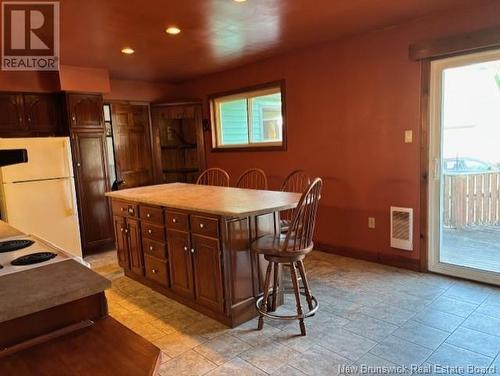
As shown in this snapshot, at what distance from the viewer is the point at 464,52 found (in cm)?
308

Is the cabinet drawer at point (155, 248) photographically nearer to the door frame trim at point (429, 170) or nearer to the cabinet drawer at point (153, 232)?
the cabinet drawer at point (153, 232)

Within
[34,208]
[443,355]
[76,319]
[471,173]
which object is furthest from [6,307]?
[471,173]

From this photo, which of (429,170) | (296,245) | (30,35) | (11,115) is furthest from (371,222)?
(11,115)

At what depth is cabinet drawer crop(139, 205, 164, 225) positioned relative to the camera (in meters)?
3.06

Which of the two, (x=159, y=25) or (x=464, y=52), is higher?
(x=159, y=25)

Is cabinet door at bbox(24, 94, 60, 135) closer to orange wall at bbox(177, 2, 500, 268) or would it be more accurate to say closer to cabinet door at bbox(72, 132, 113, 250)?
cabinet door at bbox(72, 132, 113, 250)

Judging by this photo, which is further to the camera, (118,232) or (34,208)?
A: (34,208)

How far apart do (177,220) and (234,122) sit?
2.92 meters

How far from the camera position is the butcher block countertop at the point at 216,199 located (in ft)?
8.19

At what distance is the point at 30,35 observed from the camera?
10.5 feet

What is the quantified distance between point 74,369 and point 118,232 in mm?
2828

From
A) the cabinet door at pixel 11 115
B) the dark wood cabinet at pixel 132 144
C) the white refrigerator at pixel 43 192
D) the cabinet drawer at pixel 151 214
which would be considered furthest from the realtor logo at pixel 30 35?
the cabinet drawer at pixel 151 214

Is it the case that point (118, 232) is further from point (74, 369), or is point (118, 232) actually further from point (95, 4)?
point (74, 369)

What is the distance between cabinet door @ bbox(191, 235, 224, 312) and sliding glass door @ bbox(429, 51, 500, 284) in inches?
84.8
